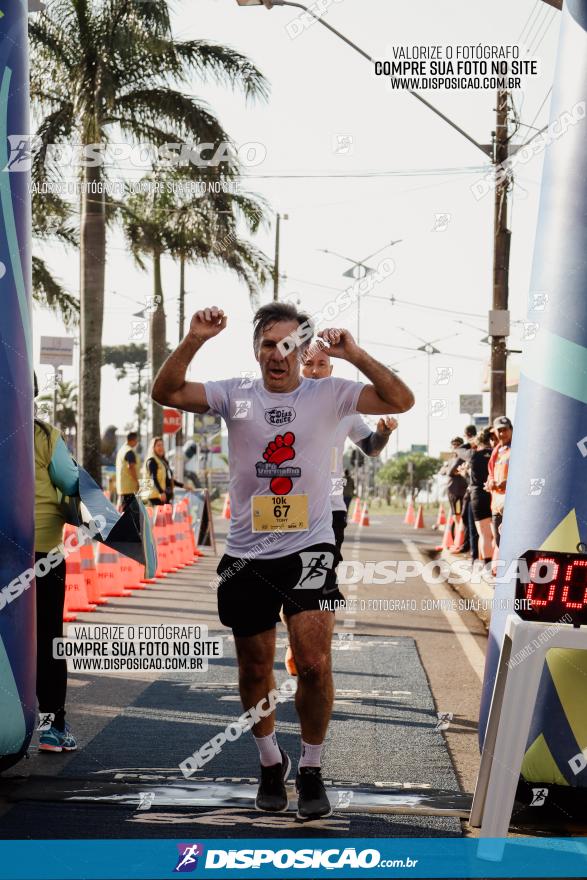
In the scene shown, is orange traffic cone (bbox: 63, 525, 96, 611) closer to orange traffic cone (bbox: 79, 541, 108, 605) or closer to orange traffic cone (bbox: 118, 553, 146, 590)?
orange traffic cone (bbox: 79, 541, 108, 605)

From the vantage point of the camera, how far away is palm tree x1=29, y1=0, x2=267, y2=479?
19984 millimetres

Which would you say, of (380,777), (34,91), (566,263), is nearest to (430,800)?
(380,777)

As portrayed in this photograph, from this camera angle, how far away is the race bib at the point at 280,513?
217 inches

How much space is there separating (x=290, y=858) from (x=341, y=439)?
339cm

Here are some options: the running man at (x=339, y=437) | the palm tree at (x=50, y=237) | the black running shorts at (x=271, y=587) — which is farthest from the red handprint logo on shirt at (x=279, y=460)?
the palm tree at (x=50, y=237)

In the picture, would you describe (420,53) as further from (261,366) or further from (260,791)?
(260,791)

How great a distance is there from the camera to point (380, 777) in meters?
6.14

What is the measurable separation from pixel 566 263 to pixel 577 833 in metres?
2.47

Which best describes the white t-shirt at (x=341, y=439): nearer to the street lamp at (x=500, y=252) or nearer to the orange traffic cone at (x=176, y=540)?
the street lamp at (x=500, y=252)

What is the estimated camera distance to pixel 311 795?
5371mm

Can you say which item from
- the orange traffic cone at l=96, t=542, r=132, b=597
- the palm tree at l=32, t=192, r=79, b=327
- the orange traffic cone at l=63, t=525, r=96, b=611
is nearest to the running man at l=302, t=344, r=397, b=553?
the orange traffic cone at l=63, t=525, r=96, b=611

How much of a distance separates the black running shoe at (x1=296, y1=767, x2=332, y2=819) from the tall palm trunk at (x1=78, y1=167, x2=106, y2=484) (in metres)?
15.8

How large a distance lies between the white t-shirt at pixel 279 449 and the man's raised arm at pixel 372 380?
7cm

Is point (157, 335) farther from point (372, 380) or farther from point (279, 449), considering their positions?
point (372, 380)
